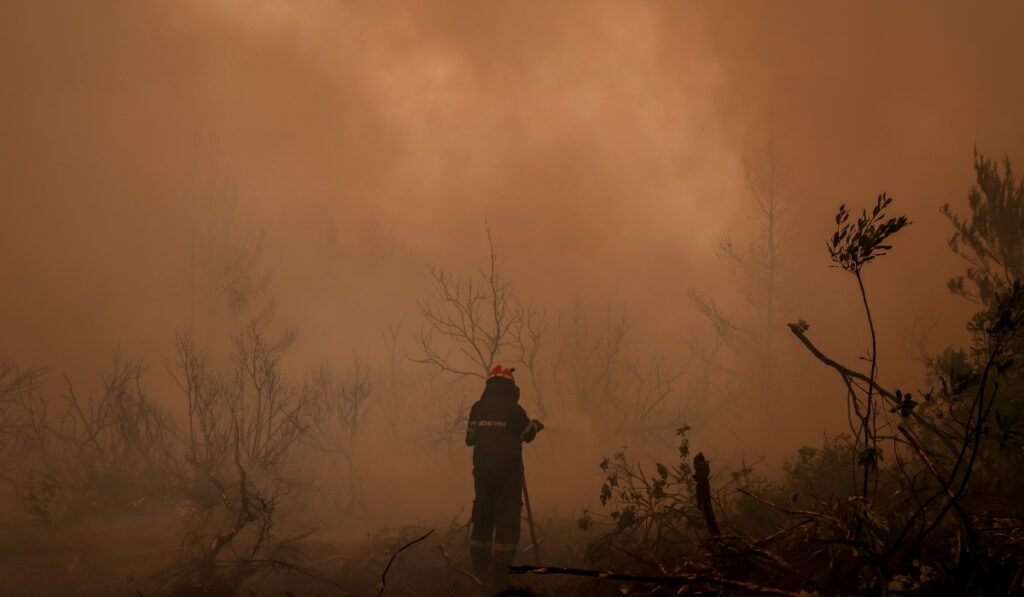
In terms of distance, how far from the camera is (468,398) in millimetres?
23188

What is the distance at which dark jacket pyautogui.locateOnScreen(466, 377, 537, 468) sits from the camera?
6.75m

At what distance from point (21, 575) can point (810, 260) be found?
28.2 meters

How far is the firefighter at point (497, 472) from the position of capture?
6426 millimetres

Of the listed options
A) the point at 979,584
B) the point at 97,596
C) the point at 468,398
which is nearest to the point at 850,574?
the point at 979,584

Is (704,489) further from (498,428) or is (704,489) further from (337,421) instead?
(337,421)

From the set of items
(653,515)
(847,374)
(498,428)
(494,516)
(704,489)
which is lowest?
(494,516)

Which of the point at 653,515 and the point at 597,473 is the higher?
the point at 597,473

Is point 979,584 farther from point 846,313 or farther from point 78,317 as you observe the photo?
point 78,317

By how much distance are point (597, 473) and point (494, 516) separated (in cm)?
381

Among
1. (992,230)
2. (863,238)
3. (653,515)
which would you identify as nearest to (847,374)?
(863,238)

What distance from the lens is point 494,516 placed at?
21.9 feet

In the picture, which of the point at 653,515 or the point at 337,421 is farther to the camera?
the point at 337,421

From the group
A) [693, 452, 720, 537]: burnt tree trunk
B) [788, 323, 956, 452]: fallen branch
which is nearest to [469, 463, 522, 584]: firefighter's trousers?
[693, 452, 720, 537]: burnt tree trunk

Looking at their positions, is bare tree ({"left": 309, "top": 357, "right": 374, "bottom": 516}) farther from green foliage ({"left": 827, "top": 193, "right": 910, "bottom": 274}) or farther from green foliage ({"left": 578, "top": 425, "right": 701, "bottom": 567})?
green foliage ({"left": 827, "top": 193, "right": 910, "bottom": 274})
